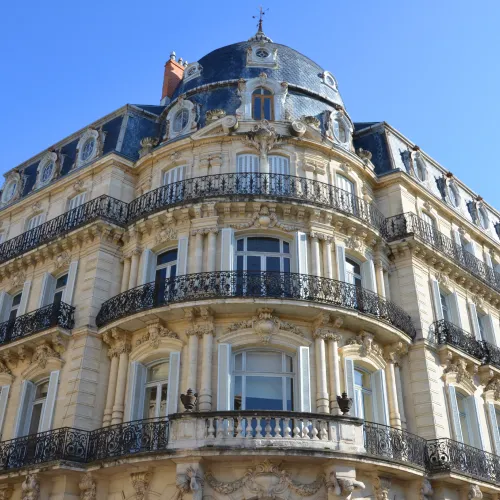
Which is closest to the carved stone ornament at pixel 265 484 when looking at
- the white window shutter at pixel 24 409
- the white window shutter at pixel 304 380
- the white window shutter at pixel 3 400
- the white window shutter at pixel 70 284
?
the white window shutter at pixel 304 380

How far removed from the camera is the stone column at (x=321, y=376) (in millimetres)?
16203

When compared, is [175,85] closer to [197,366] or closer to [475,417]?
[197,366]

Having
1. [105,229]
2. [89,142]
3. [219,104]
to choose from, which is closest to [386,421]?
→ [105,229]

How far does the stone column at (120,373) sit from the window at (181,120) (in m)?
7.60

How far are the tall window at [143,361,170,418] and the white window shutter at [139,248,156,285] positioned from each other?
2537 millimetres

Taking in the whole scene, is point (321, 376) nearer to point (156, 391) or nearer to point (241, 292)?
point (241, 292)

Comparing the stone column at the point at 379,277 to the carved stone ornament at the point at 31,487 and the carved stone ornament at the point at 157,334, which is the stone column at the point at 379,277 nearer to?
the carved stone ornament at the point at 157,334

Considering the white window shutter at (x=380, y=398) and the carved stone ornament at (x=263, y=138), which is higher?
the carved stone ornament at (x=263, y=138)

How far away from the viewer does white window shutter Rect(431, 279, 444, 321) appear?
2053 cm

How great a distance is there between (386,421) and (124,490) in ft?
22.1

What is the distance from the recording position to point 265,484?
14.6m

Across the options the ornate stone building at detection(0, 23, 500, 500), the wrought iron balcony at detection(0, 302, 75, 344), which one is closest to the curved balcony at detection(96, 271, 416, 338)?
the ornate stone building at detection(0, 23, 500, 500)

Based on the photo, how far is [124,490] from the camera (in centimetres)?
1575

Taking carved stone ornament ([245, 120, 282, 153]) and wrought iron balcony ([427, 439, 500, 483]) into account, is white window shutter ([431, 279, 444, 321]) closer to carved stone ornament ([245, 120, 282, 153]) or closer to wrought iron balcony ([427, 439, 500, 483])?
wrought iron balcony ([427, 439, 500, 483])
